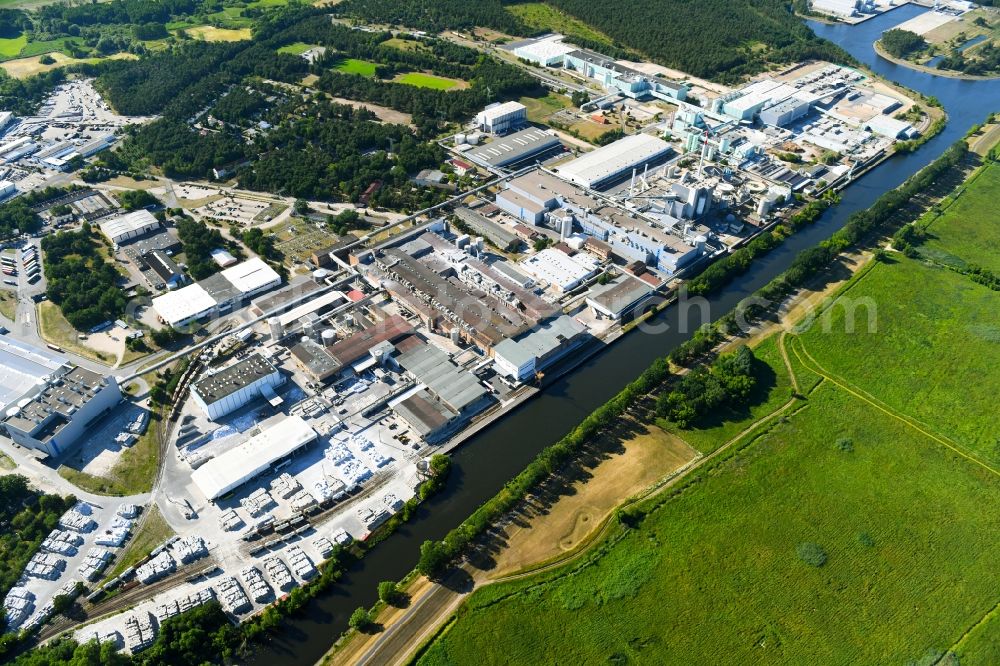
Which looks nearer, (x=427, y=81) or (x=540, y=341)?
(x=540, y=341)

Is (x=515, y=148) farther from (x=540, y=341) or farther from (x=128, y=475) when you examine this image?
(x=128, y=475)

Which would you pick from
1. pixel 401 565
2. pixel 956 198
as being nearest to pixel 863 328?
pixel 956 198

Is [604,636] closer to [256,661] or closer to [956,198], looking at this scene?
[256,661]

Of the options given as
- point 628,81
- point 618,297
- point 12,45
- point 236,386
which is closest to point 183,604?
point 236,386

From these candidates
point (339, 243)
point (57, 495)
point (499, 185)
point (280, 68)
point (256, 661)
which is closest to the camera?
point (256, 661)

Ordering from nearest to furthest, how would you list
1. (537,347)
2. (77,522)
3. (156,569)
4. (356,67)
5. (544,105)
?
(156,569)
(77,522)
(537,347)
(544,105)
(356,67)

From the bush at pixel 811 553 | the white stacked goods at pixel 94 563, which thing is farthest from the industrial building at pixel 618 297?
the white stacked goods at pixel 94 563
